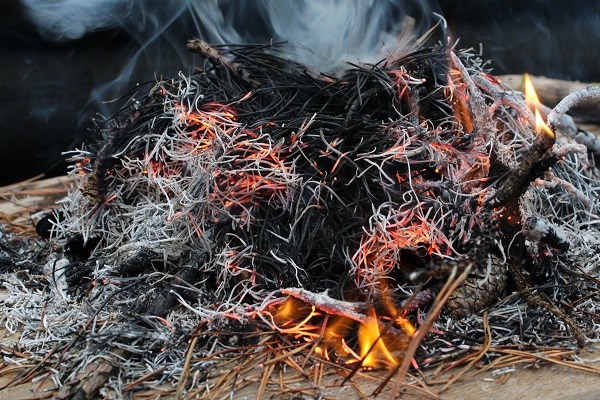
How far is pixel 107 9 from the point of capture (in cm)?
376

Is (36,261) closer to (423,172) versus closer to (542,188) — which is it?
(423,172)

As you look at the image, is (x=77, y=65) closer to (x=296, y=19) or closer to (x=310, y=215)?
(x=296, y=19)

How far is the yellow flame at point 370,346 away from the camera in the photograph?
1.74 m

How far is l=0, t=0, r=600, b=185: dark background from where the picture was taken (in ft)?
13.8

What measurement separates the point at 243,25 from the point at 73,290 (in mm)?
1954

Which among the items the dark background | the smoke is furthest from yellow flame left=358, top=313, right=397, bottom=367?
the dark background

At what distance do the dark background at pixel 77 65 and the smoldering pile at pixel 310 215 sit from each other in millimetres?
1753

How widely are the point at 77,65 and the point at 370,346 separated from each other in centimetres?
321

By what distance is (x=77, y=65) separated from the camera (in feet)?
14.4

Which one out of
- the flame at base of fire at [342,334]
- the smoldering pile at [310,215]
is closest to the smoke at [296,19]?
the smoldering pile at [310,215]

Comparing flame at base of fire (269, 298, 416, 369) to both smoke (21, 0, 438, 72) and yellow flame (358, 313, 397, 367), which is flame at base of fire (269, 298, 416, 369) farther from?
smoke (21, 0, 438, 72)

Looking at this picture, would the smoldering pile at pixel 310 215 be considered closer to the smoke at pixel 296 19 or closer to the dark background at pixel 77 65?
the smoke at pixel 296 19

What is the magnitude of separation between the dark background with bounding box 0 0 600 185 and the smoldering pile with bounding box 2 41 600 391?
175cm

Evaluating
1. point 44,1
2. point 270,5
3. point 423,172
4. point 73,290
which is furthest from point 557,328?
point 44,1
